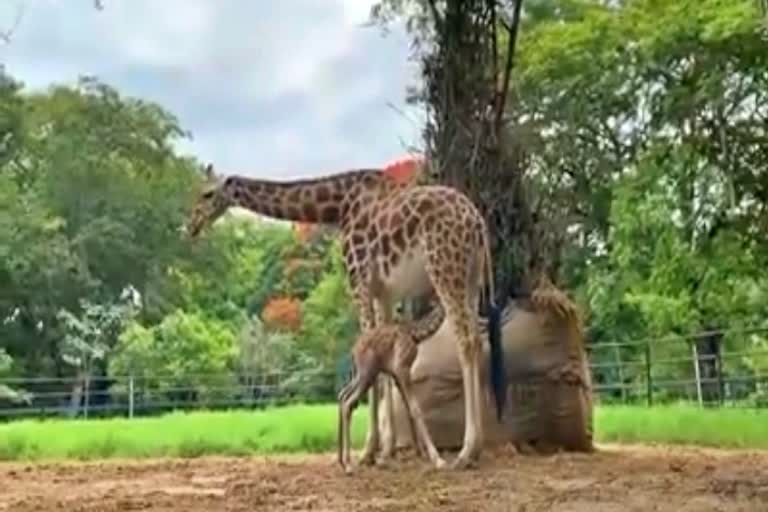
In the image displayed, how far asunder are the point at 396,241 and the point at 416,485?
167 cm

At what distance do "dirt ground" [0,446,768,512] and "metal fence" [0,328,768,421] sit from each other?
5523 millimetres

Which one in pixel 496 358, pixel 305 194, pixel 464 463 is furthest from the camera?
pixel 305 194

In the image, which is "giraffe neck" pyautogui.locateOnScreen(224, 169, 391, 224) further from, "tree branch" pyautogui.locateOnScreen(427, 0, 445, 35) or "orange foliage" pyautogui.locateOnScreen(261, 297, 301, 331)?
"orange foliage" pyautogui.locateOnScreen(261, 297, 301, 331)

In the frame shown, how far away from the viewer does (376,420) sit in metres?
6.85

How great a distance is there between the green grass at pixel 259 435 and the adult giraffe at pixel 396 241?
1.99 m

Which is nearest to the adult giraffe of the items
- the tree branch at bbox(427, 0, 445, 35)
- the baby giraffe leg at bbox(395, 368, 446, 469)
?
the baby giraffe leg at bbox(395, 368, 446, 469)

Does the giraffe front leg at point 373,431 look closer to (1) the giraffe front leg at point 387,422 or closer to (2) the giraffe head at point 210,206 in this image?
(1) the giraffe front leg at point 387,422

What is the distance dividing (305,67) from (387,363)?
1359 cm

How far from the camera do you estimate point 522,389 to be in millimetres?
7145

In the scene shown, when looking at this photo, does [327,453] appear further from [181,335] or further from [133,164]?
[133,164]

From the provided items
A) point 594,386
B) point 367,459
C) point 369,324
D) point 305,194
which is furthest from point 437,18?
point 594,386

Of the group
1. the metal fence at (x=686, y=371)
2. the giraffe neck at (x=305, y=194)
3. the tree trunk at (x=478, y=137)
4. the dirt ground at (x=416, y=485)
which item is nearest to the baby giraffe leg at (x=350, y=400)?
the dirt ground at (x=416, y=485)

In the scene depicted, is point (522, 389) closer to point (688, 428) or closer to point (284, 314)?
point (688, 428)

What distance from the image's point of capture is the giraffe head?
24.1 feet
